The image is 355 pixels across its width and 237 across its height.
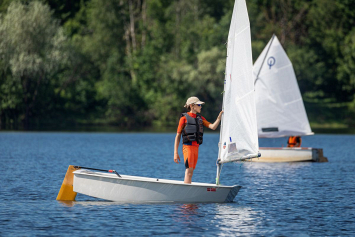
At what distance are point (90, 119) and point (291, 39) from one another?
34153 millimetres

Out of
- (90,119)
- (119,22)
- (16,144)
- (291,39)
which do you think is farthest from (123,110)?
(16,144)

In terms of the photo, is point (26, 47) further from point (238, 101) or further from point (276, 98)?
point (238, 101)

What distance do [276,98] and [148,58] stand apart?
5951 cm

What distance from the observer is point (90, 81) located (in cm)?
10250

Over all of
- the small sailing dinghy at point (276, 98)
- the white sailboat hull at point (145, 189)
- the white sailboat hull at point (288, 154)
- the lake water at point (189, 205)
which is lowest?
the lake water at point (189, 205)

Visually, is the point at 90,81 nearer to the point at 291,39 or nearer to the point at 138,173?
the point at 291,39

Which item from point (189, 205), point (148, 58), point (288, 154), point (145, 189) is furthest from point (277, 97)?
point (148, 58)

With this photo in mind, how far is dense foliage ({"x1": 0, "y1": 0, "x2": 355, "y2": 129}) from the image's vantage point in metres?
85.2

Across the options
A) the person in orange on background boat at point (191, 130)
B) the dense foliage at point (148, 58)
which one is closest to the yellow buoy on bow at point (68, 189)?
the person in orange on background boat at point (191, 130)

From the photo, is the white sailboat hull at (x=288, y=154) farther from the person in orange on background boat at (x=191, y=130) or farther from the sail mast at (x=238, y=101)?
the person in orange on background boat at (x=191, y=130)

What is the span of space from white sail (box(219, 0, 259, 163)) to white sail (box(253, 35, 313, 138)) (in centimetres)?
2065

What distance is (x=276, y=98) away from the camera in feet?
141

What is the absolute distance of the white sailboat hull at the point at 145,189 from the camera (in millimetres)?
21062

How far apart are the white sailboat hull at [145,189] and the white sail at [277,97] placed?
21452 millimetres
